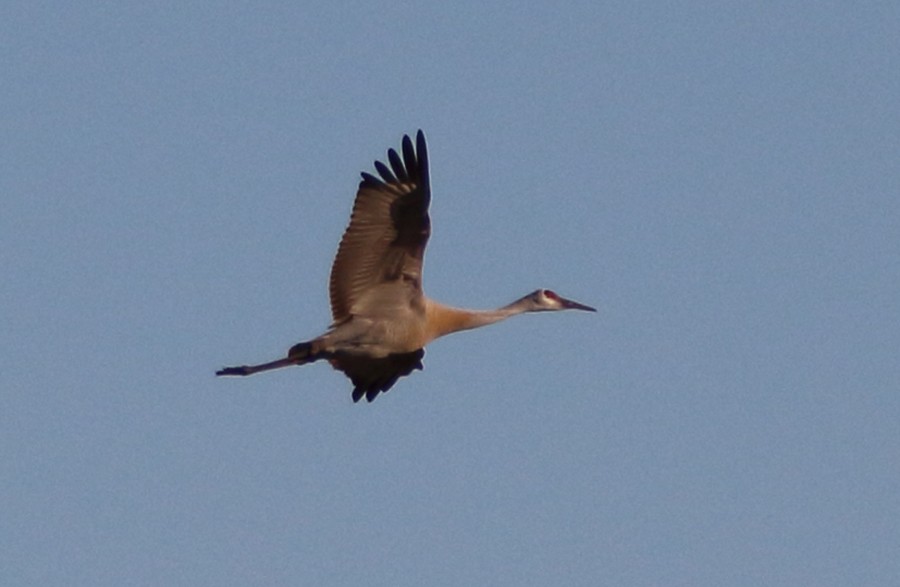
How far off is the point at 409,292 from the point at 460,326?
99 cm

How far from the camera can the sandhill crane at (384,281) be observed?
22.5 metres

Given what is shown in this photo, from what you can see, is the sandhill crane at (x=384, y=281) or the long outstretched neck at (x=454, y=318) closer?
the sandhill crane at (x=384, y=281)

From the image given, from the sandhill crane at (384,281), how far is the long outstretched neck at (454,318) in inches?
0.4

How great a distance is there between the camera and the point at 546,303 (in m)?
25.5

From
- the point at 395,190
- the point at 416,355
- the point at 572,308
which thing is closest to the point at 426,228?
the point at 395,190

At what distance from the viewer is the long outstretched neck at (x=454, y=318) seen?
2350 cm

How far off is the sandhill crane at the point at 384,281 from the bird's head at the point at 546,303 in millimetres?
1503

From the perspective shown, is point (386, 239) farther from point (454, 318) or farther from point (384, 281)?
point (454, 318)

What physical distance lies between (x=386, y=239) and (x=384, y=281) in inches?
21.0

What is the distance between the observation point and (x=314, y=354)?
2305 centimetres

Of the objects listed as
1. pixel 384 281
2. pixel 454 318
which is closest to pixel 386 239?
pixel 384 281

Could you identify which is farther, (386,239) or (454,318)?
(454,318)

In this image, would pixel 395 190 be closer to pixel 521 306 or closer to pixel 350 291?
pixel 350 291

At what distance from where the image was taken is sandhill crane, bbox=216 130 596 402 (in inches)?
886
